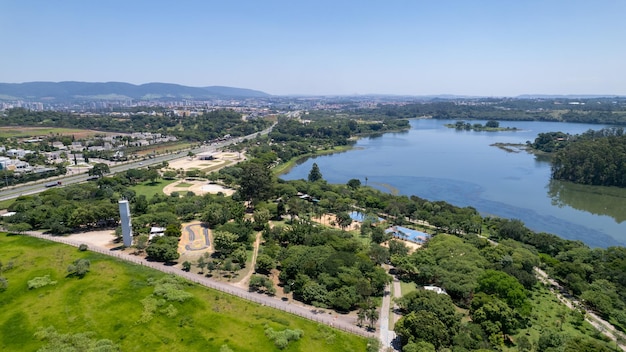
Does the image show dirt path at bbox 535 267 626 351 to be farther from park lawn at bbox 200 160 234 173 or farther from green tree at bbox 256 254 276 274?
park lawn at bbox 200 160 234 173

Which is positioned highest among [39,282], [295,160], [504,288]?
[504,288]

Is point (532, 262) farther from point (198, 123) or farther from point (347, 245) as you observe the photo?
point (198, 123)

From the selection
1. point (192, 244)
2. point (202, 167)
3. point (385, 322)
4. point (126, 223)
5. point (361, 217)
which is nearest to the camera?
point (385, 322)

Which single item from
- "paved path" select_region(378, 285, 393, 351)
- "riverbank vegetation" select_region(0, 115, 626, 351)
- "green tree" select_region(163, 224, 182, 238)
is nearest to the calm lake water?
"riverbank vegetation" select_region(0, 115, 626, 351)

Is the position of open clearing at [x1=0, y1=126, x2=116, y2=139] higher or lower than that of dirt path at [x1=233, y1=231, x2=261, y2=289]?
higher

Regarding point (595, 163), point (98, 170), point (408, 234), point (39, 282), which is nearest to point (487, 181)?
point (595, 163)

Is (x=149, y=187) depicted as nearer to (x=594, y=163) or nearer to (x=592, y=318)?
(x=592, y=318)
